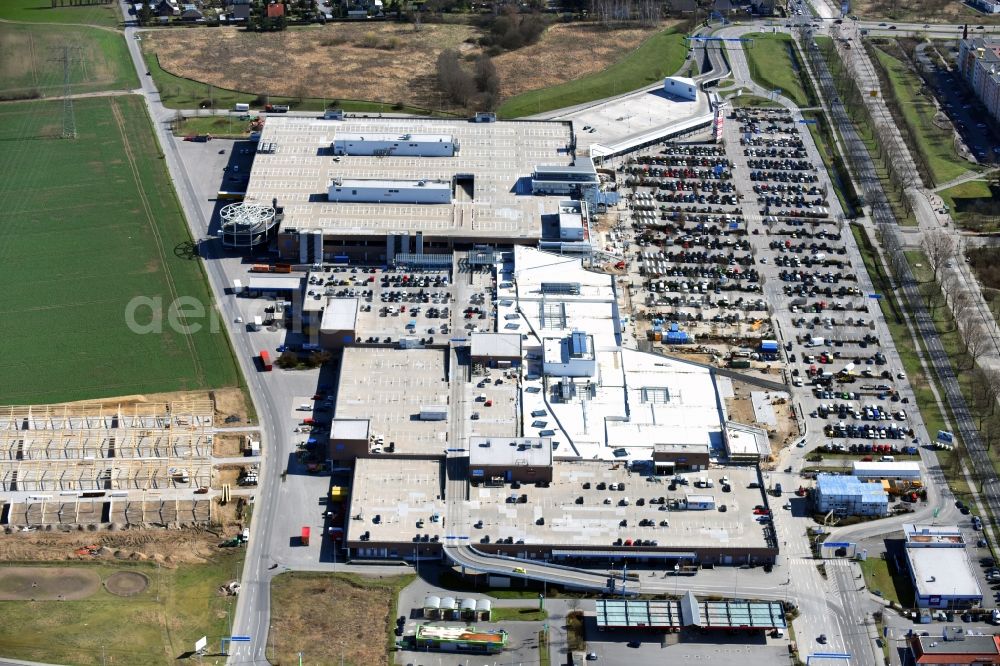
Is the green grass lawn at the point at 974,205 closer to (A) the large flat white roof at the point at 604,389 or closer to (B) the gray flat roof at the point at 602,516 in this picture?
(A) the large flat white roof at the point at 604,389

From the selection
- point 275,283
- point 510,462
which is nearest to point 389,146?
point 275,283

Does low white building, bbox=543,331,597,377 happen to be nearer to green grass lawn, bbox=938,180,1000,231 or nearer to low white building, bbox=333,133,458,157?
low white building, bbox=333,133,458,157

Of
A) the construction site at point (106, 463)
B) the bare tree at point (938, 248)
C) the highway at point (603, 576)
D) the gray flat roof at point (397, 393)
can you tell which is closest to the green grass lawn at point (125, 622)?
the highway at point (603, 576)

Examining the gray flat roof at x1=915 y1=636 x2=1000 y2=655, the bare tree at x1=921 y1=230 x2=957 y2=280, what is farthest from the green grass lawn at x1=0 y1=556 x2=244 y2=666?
the bare tree at x1=921 y1=230 x2=957 y2=280

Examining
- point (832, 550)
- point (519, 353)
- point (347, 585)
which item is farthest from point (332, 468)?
point (832, 550)

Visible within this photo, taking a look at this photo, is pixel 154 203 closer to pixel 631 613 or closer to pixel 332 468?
pixel 332 468

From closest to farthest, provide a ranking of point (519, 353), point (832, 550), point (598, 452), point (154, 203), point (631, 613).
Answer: point (631, 613) < point (832, 550) < point (598, 452) < point (519, 353) < point (154, 203)
